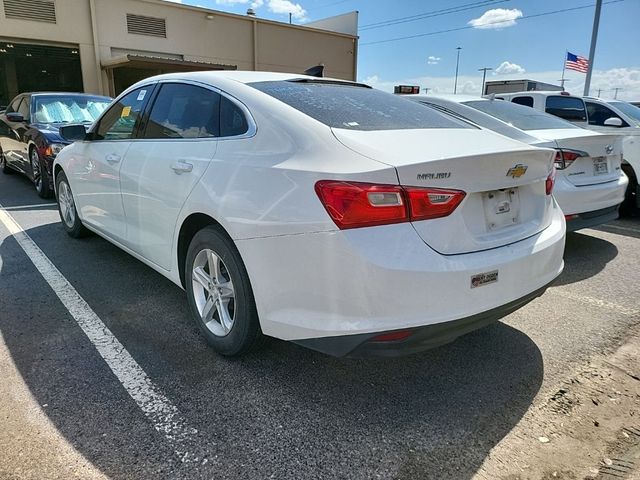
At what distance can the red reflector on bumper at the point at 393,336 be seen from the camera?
209 centimetres

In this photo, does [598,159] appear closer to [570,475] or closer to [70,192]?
[570,475]

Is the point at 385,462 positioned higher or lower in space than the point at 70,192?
lower

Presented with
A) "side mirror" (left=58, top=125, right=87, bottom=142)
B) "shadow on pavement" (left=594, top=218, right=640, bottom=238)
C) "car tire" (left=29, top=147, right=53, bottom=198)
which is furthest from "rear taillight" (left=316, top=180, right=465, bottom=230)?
"car tire" (left=29, top=147, right=53, bottom=198)

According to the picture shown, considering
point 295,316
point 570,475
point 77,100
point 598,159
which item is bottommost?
point 570,475

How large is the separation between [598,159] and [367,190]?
3.82 meters

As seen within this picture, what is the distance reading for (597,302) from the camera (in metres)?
3.78

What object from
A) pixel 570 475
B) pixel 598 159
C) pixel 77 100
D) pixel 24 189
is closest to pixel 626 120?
pixel 598 159

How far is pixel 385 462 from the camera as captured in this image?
6.75ft

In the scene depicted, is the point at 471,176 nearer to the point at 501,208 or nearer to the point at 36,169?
the point at 501,208

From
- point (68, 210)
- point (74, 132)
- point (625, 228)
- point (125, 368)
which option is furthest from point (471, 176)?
point (625, 228)

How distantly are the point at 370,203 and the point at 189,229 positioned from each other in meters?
1.40

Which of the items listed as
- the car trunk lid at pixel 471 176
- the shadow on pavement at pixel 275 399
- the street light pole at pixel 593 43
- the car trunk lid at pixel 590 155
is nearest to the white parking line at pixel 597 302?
the shadow on pavement at pixel 275 399

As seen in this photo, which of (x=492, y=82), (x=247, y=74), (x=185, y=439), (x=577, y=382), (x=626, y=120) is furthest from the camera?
(x=492, y=82)

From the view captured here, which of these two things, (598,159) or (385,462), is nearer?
(385,462)
